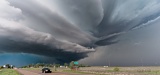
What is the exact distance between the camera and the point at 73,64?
419ft

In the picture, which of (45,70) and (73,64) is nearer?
(45,70)

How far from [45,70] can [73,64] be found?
4741 centimetres

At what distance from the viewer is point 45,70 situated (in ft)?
266
